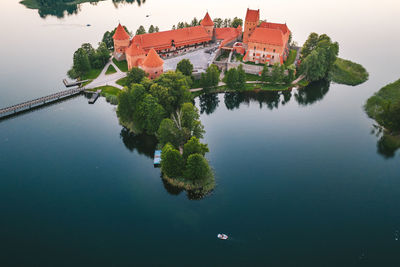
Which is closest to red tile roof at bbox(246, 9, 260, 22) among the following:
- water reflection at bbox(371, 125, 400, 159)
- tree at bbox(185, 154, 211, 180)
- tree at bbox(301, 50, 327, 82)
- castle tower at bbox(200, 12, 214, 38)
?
castle tower at bbox(200, 12, 214, 38)

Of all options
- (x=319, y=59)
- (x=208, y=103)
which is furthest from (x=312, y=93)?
(x=208, y=103)

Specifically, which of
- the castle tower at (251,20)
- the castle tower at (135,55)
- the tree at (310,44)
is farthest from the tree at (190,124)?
the tree at (310,44)

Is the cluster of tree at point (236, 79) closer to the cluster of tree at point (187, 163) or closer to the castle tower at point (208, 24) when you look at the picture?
the castle tower at point (208, 24)

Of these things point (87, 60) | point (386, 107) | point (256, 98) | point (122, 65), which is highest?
point (87, 60)

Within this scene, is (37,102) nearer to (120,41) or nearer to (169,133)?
(120,41)

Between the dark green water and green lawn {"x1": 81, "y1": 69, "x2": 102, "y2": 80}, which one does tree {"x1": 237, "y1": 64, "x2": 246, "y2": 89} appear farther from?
green lawn {"x1": 81, "y1": 69, "x2": 102, "y2": 80}

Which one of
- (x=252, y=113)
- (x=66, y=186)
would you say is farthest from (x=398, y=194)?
(x=66, y=186)

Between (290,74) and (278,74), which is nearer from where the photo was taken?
(278,74)
